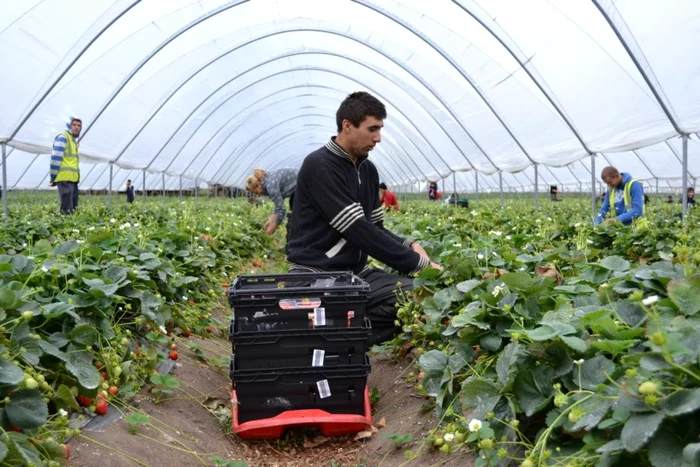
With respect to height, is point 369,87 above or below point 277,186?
above

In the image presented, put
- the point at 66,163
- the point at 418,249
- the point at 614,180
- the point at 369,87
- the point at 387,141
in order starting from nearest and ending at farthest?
the point at 418,249, the point at 614,180, the point at 66,163, the point at 369,87, the point at 387,141

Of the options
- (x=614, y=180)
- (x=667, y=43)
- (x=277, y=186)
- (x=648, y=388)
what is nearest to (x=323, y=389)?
(x=648, y=388)

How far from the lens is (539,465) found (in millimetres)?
1742

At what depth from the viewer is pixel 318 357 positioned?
3.09 metres

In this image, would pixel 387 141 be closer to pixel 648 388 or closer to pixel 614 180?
pixel 614 180

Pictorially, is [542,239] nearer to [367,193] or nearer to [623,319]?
[367,193]

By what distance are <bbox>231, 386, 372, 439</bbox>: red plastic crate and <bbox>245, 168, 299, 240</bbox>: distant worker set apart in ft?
14.0

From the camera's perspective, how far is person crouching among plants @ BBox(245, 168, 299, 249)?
7555 mm

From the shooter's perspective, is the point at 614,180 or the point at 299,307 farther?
the point at 614,180

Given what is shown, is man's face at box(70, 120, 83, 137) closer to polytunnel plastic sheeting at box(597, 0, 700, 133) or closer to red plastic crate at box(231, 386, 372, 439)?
polytunnel plastic sheeting at box(597, 0, 700, 133)

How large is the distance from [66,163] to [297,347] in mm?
7728

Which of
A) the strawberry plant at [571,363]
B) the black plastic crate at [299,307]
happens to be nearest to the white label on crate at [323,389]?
the black plastic crate at [299,307]

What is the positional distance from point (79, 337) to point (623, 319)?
83.7 inches

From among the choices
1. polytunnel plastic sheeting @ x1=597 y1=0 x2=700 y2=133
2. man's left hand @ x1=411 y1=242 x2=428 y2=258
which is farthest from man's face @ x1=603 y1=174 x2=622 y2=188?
man's left hand @ x1=411 y1=242 x2=428 y2=258
